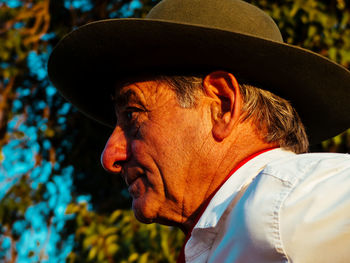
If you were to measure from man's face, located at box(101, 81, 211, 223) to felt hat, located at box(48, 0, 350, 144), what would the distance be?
0.49 feet

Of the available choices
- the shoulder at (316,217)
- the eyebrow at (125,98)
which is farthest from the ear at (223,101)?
the shoulder at (316,217)

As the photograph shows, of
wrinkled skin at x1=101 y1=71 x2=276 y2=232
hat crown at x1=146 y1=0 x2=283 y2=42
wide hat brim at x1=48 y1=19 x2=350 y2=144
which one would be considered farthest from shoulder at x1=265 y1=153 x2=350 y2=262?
hat crown at x1=146 y1=0 x2=283 y2=42

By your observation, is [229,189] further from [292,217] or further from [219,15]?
[219,15]

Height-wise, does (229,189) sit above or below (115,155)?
above

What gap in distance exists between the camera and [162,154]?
1905 millimetres

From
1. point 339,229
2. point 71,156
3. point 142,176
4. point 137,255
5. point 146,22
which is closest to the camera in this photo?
point 339,229

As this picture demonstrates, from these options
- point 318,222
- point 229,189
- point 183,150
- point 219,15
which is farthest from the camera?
point 219,15

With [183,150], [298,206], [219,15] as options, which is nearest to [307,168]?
[298,206]

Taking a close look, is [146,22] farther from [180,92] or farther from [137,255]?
[137,255]

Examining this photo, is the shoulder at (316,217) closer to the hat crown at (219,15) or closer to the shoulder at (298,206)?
the shoulder at (298,206)

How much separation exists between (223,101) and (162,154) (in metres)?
0.30

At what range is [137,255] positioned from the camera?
12.2 feet

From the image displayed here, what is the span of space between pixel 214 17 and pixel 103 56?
1.58 ft

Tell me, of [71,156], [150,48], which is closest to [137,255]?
[71,156]
